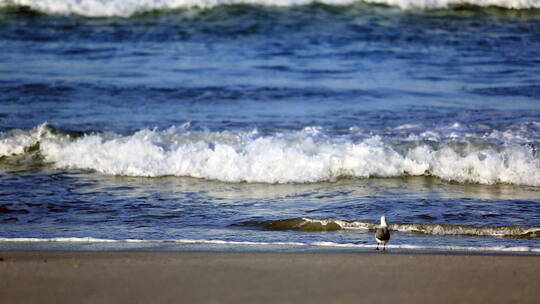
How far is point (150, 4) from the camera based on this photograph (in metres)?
14.4

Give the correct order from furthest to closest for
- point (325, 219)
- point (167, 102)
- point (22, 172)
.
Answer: point (167, 102), point (22, 172), point (325, 219)

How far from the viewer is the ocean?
546cm

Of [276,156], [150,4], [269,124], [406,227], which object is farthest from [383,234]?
[150,4]

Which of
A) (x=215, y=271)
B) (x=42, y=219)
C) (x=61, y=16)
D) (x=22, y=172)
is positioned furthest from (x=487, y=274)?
(x=61, y=16)

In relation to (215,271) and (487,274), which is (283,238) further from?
(487,274)

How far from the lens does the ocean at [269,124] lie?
17.9 ft

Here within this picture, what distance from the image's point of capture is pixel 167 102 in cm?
971

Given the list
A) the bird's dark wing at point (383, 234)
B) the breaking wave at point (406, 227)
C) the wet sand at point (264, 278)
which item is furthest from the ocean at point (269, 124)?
the wet sand at point (264, 278)

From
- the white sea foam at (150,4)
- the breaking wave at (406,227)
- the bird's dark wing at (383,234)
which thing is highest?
the white sea foam at (150,4)

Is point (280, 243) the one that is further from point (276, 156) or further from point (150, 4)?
point (150, 4)

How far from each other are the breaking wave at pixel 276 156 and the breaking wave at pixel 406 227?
144 centimetres

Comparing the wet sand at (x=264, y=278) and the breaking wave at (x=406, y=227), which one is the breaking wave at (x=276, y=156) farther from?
the wet sand at (x=264, y=278)

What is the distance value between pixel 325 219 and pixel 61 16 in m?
9.86

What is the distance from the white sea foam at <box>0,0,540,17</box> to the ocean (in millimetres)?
35
